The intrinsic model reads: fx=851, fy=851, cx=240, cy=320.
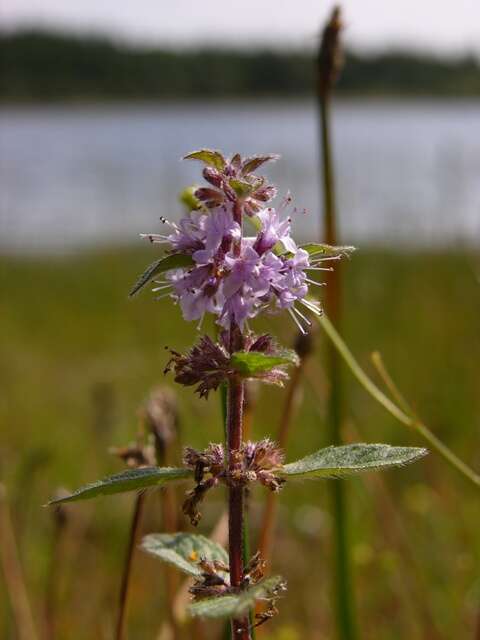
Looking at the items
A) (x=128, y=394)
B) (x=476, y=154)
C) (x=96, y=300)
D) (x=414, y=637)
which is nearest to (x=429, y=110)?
(x=476, y=154)

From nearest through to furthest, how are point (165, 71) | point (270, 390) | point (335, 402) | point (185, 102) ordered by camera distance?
point (335, 402) < point (270, 390) < point (185, 102) < point (165, 71)

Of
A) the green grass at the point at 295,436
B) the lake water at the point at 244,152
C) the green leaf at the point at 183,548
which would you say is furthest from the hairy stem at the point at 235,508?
the lake water at the point at 244,152

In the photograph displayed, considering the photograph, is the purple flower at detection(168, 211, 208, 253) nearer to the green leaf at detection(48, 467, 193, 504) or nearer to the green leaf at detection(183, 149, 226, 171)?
the green leaf at detection(183, 149, 226, 171)

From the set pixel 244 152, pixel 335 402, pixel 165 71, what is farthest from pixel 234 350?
pixel 165 71

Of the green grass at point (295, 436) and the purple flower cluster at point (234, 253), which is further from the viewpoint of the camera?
the green grass at point (295, 436)

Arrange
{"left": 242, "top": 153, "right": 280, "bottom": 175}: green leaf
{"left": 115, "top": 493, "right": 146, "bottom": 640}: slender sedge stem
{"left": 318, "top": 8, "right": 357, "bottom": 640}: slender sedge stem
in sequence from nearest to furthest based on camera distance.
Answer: {"left": 242, "top": 153, "right": 280, "bottom": 175}: green leaf, {"left": 115, "top": 493, "right": 146, "bottom": 640}: slender sedge stem, {"left": 318, "top": 8, "right": 357, "bottom": 640}: slender sedge stem

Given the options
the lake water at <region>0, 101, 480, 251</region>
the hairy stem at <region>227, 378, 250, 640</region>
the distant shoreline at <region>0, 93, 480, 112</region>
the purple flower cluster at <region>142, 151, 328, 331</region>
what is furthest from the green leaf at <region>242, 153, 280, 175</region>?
the distant shoreline at <region>0, 93, 480, 112</region>

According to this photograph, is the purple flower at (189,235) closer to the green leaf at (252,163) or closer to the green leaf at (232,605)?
the green leaf at (252,163)

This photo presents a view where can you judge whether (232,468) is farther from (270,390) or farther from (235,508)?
(270,390)
